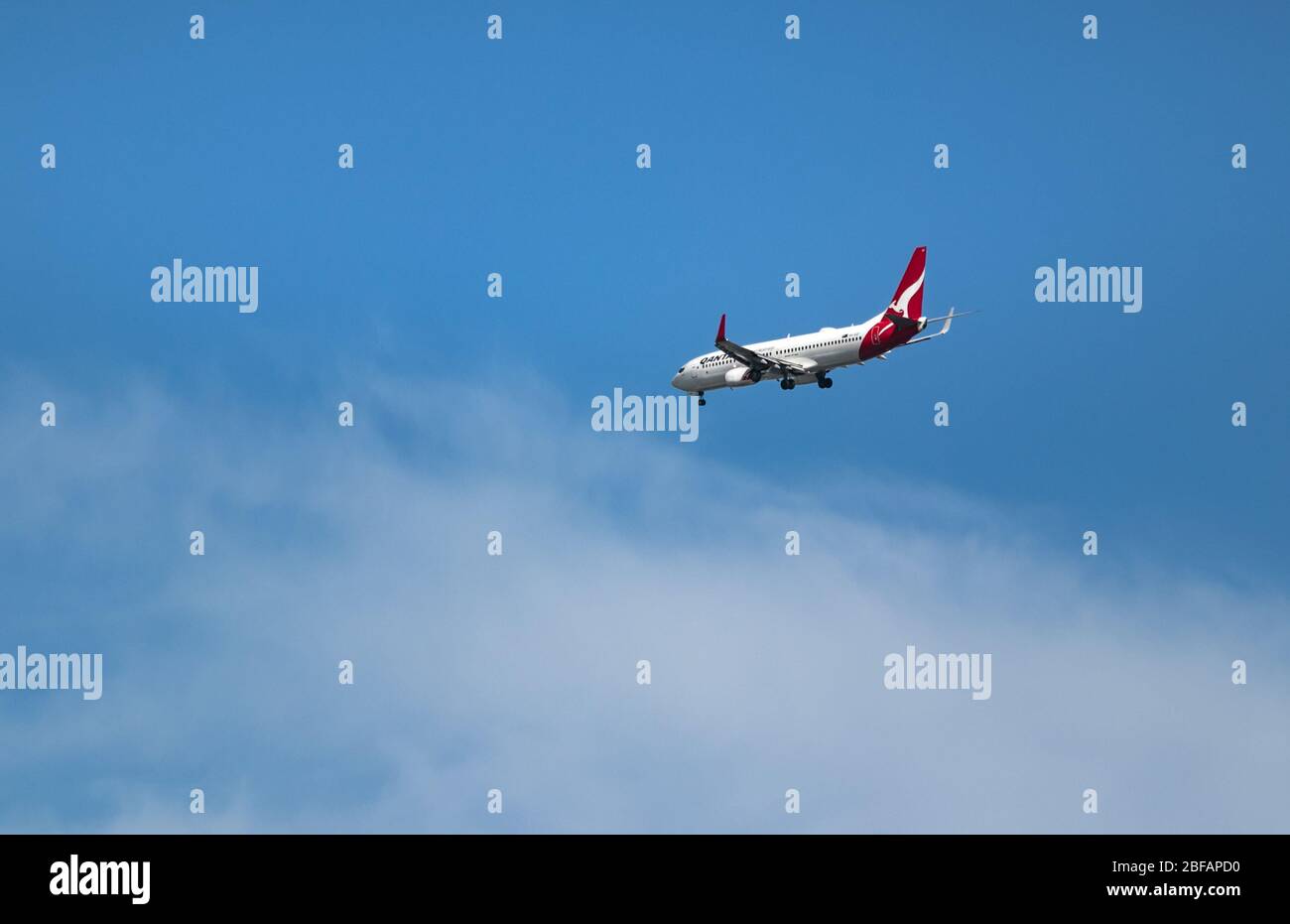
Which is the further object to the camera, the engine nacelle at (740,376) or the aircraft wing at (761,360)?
the engine nacelle at (740,376)

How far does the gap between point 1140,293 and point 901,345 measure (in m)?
19.8

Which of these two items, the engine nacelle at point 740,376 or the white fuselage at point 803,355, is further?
the engine nacelle at point 740,376

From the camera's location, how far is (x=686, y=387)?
18850cm

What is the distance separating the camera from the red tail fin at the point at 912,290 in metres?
178

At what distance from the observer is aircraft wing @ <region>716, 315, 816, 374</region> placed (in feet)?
571

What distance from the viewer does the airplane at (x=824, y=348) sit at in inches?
6658

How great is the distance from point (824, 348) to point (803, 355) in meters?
2.44

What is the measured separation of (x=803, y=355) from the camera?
6875 inches

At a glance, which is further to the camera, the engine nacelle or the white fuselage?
the engine nacelle

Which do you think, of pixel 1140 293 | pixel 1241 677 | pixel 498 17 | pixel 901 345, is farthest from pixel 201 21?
pixel 1241 677
